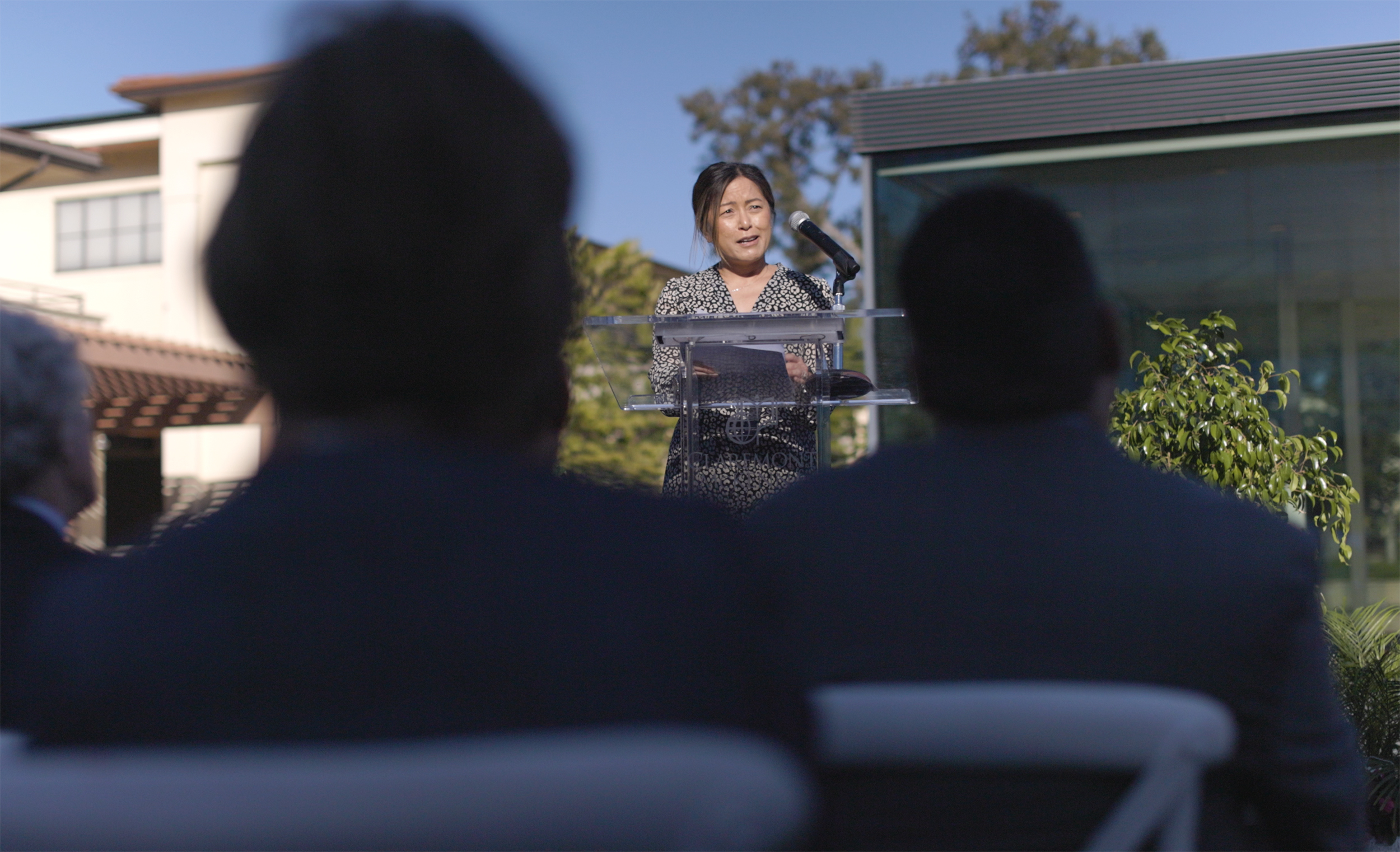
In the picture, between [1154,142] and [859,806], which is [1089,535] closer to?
[859,806]

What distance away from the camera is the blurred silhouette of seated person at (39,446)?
1696 mm

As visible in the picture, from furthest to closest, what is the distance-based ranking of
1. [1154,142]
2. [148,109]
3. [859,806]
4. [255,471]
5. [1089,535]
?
[148,109] → [1154,142] → [1089,535] → [859,806] → [255,471]

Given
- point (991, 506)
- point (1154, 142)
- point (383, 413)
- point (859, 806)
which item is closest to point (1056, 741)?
point (859, 806)

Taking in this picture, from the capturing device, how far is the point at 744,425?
125 inches

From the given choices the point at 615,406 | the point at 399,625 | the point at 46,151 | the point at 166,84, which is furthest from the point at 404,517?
the point at 166,84

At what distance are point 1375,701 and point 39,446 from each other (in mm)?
4415

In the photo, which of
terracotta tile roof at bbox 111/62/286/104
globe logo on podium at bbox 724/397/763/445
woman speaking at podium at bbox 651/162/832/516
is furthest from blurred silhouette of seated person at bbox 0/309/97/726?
terracotta tile roof at bbox 111/62/286/104

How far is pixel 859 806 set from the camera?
3.40ft

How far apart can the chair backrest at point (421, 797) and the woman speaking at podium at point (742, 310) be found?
7.30ft

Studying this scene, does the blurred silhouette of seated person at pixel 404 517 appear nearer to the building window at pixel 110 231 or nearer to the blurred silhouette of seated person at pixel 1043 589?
the blurred silhouette of seated person at pixel 1043 589

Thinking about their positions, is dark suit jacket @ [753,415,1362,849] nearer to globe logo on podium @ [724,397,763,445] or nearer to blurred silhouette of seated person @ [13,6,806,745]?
blurred silhouette of seated person @ [13,6,806,745]

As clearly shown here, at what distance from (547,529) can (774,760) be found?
0.21m

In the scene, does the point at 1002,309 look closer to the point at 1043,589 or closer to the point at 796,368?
the point at 1043,589

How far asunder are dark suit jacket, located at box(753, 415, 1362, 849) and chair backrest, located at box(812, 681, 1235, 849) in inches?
8.1
